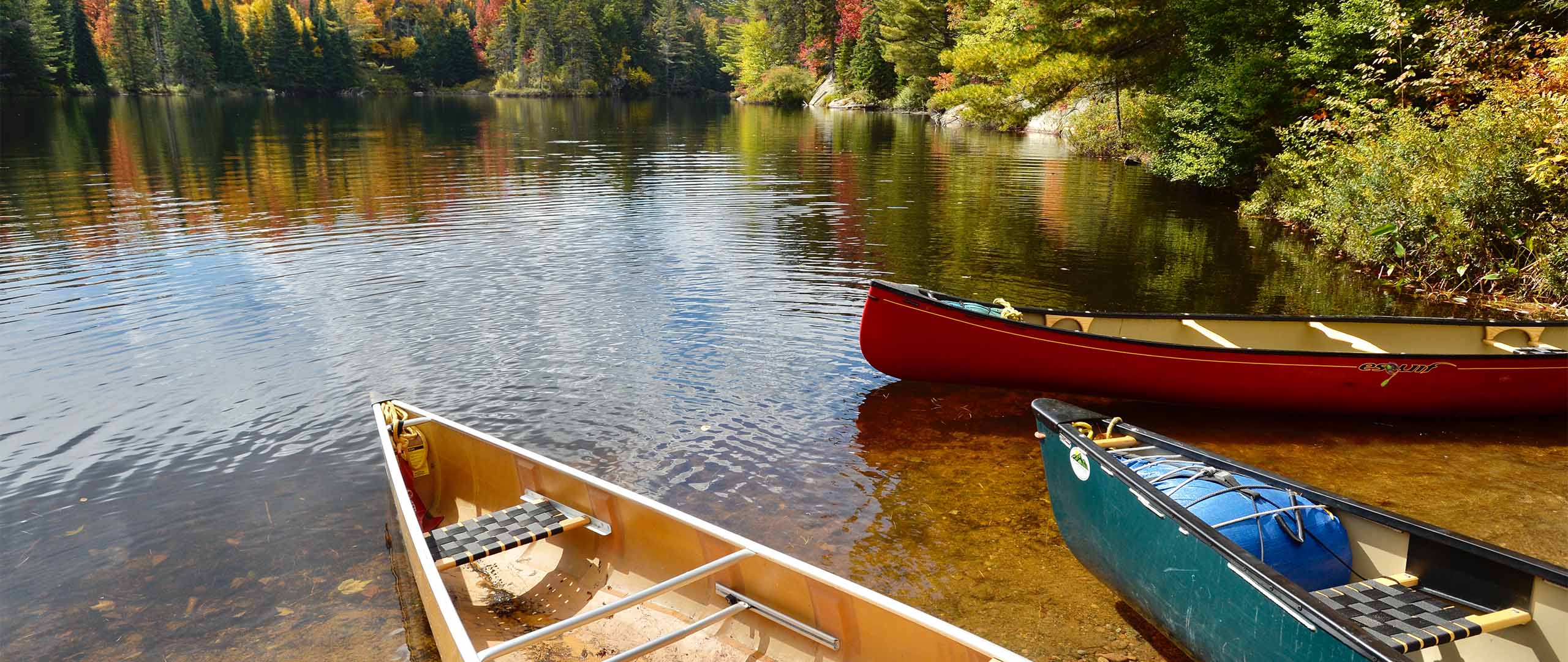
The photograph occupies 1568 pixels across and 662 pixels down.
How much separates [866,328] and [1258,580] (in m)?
6.15

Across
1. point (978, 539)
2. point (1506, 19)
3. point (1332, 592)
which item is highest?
point (1506, 19)

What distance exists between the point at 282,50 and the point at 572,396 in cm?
11242

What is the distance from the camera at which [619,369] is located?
39.5 ft

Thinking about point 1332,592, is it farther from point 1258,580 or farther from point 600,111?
point 600,111

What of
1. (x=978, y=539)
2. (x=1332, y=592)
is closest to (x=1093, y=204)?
(x=978, y=539)

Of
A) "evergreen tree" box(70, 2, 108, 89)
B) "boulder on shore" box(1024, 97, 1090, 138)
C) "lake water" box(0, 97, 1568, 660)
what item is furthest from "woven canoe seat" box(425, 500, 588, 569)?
"evergreen tree" box(70, 2, 108, 89)

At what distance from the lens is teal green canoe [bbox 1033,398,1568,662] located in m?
4.58

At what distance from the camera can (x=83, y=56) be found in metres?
84.3

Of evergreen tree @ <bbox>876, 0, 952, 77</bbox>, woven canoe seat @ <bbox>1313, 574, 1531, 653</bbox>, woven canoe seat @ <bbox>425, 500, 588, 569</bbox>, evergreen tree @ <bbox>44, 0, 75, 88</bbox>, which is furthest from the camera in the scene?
evergreen tree @ <bbox>44, 0, 75, 88</bbox>

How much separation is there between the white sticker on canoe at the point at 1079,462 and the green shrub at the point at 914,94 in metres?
66.3

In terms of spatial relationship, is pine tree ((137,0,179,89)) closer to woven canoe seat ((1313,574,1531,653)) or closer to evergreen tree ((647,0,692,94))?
evergreen tree ((647,0,692,94))

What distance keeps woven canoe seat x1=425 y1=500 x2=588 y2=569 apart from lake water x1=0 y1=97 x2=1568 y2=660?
737mm

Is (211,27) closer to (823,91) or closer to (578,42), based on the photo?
(578,42)

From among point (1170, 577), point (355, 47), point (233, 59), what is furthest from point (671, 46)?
point (1170, 577)
